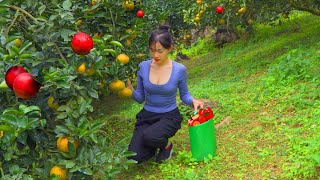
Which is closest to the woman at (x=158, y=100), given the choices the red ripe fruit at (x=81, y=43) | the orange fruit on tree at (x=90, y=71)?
the orange fruit on tree at (x=90, y=71)

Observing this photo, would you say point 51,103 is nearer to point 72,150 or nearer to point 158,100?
point 72,150

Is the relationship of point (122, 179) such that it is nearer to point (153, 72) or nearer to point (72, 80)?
point (153, 72)

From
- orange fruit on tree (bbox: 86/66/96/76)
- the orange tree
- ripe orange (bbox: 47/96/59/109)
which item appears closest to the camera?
the orange tree

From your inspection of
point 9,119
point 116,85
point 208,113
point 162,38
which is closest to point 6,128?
point 9,119

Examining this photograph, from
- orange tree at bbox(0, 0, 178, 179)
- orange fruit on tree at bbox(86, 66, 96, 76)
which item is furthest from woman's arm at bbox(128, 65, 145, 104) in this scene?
orange fruit on tree at bbox(86, 66, 96, 76)

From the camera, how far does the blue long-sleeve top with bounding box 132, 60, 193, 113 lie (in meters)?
3.56

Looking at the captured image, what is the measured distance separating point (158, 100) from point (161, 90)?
102 millimetres

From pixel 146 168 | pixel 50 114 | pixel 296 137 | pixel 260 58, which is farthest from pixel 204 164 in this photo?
pixel 260 58

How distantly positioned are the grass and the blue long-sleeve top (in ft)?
1.43

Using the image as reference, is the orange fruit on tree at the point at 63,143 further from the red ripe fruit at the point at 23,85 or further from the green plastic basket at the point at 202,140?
the green plastic basket at the point at 202,140

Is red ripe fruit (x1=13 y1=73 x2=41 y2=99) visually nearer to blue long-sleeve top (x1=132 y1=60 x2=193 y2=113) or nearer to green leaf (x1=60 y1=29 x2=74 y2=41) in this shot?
green leaf (x1=60 y1=29 x2=74 y2=41)

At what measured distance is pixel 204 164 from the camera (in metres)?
3.56

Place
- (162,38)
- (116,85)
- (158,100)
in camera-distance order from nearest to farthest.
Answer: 1. (116,85)
2. (162,38)
3. (158,100)

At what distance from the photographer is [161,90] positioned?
356cm
